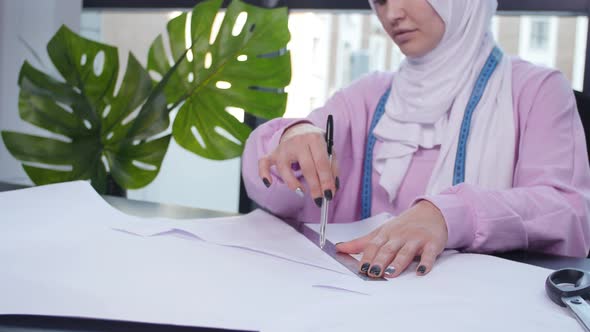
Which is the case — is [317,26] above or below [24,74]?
above

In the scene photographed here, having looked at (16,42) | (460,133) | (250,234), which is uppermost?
(16,42)

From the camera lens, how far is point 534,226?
792mm

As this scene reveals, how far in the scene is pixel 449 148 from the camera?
1.03 m

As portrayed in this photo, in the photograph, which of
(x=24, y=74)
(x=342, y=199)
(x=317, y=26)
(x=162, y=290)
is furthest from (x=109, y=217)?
(x=317, y=26)

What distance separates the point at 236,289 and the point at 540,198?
0.48m

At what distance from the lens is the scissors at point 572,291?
0.47 m

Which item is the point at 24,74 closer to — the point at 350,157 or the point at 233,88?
the point at 233,88

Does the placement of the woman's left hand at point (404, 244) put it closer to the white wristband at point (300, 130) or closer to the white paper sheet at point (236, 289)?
the white paper sheet at point (236, 289)

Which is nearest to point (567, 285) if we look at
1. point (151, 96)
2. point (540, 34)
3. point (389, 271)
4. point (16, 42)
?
point (389, 271)

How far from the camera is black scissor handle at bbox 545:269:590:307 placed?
499 millimetres

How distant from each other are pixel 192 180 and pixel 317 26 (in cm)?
76

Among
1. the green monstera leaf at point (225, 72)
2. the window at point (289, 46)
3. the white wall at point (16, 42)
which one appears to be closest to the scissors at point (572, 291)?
the green monstera leaf at point (225, 72)

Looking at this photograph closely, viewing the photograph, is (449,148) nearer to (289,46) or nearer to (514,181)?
(514,181)

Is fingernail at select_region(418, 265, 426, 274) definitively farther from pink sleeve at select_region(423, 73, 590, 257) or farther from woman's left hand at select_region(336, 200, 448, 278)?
pink sleeve at select_region(423, 73, 590, 257)
